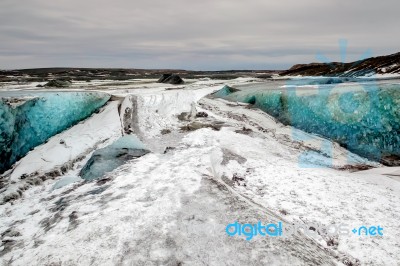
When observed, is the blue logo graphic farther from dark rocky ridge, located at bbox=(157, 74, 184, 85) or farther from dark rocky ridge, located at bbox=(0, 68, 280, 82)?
dark rocky ridge, located at bbox=(0, 68, 280, 82)

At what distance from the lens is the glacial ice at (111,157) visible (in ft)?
20.3

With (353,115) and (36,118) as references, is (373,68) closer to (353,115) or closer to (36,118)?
(353,115)

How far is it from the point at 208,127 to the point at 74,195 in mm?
4796

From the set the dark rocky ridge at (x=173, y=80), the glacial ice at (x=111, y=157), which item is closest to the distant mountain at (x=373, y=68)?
the dark rocky ridge at (x=173, y=80)

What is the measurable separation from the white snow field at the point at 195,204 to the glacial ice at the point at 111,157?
255 millimetres

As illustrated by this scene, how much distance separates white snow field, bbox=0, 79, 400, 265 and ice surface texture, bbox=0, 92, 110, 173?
0.38 meters

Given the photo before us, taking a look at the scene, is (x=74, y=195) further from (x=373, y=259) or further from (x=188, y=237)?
(x=373, y=259)

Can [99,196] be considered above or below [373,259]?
above

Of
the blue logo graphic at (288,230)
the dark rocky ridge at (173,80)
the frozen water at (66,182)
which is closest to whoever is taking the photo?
the blue logo graphic at (288,230)

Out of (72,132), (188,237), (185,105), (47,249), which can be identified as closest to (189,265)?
(188,237)

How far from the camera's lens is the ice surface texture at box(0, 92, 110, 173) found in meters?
8.41

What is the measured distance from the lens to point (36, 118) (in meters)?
9.32

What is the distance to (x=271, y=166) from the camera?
6.65m

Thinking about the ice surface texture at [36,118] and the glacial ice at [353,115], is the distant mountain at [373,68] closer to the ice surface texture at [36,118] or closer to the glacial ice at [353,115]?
the glacial ice at [353,115]
